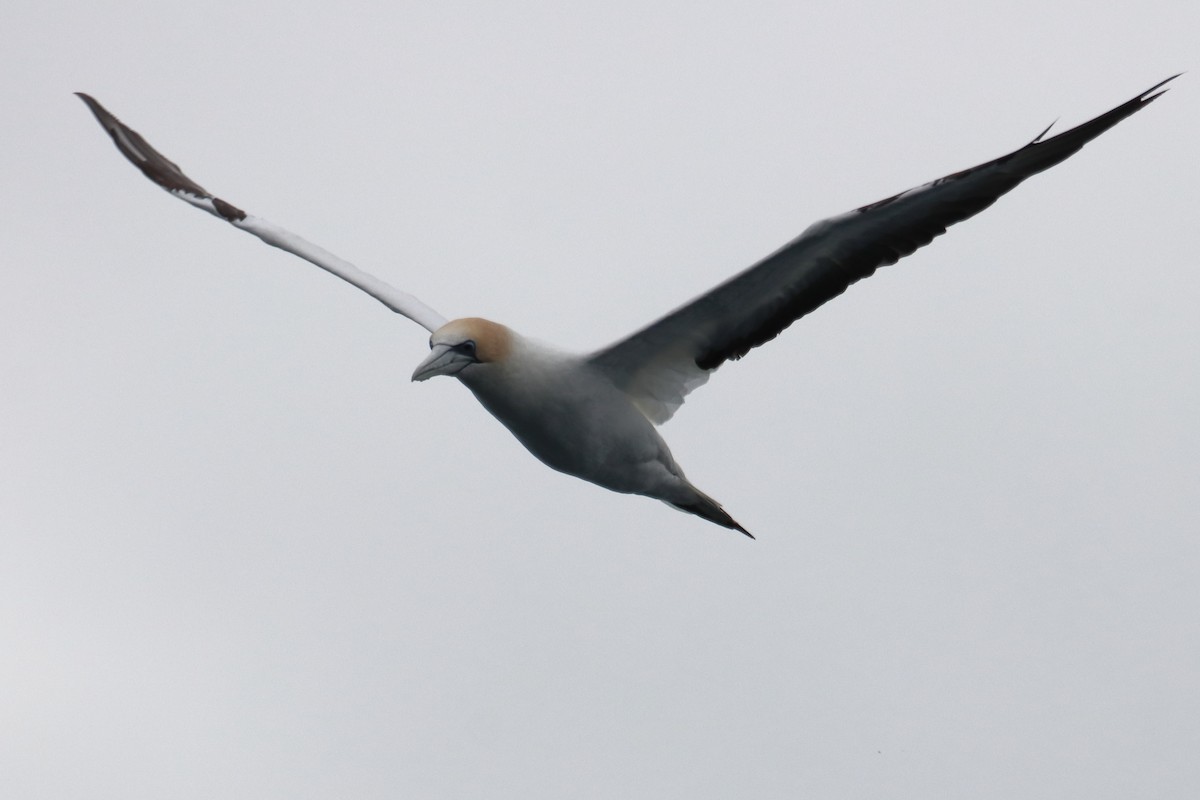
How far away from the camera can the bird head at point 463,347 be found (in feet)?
35.5

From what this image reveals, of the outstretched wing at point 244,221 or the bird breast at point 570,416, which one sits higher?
the outstretched wing at point 244,221

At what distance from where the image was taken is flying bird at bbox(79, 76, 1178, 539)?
1061 cm

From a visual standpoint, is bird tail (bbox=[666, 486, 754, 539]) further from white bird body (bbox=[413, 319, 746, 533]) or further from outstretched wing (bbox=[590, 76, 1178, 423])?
outstretched wing (bbox=[590, 76, 1178, 423])

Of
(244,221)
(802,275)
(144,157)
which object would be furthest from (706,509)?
(144,157)

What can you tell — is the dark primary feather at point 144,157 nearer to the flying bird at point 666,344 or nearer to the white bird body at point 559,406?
the flying bird at point 666,344

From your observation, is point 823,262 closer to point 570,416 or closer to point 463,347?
point 570,416

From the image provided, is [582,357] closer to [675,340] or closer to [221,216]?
[675,340]

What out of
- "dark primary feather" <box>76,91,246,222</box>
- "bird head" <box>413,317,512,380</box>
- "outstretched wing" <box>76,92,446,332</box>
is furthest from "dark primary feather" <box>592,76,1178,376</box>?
"dark primary feather" <box>76,91,246,222</box>

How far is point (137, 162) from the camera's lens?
1507 centimetres

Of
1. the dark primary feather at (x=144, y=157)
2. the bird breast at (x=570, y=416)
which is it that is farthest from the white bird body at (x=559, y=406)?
the dark primary feather at (x=144, y=157)

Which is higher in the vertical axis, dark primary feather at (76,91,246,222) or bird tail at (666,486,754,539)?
dark primary feather at (76,91,246,222)

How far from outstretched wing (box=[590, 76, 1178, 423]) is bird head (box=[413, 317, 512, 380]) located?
90cm

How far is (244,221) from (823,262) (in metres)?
5.30

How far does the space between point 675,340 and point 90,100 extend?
249 inches
